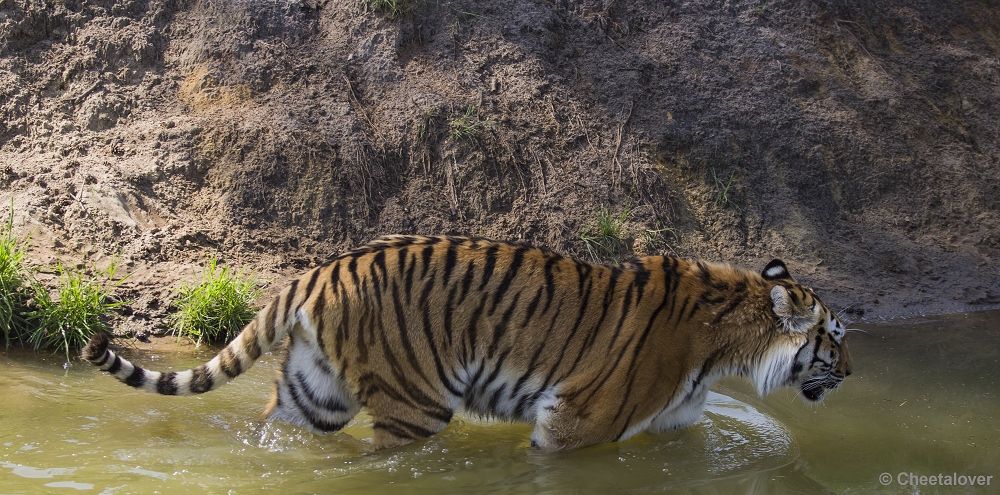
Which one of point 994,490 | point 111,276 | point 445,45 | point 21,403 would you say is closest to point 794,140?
point 445,45

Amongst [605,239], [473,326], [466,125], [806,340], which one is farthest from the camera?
[466,125]

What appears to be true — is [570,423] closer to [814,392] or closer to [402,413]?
[402,413]

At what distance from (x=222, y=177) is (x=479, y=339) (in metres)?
3.23

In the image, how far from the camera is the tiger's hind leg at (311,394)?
12.2ft

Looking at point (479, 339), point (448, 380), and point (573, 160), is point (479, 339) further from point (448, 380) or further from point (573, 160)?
point (573, 160)

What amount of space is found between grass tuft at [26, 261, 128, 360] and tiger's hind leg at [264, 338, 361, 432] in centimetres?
164

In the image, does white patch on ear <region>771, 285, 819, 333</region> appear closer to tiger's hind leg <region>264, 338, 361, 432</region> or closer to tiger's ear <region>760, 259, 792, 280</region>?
tiger's ear <region>760, 259, 792, 280</region>

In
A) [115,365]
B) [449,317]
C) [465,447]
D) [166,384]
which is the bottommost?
[465,447]

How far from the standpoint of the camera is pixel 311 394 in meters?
3.76

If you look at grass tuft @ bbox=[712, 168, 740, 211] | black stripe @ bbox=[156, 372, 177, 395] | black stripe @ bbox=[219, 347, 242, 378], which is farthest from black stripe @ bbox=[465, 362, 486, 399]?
grass tuft @ bbox=[712, 168, 740, 211]

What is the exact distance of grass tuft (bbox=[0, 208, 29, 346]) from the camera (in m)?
4.75

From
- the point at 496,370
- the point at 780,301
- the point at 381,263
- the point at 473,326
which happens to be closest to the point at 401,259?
the point at 381,263

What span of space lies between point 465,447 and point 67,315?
2452 millimetres

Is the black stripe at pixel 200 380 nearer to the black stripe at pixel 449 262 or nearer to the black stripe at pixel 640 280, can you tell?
the black stripe at pixel 449 262
